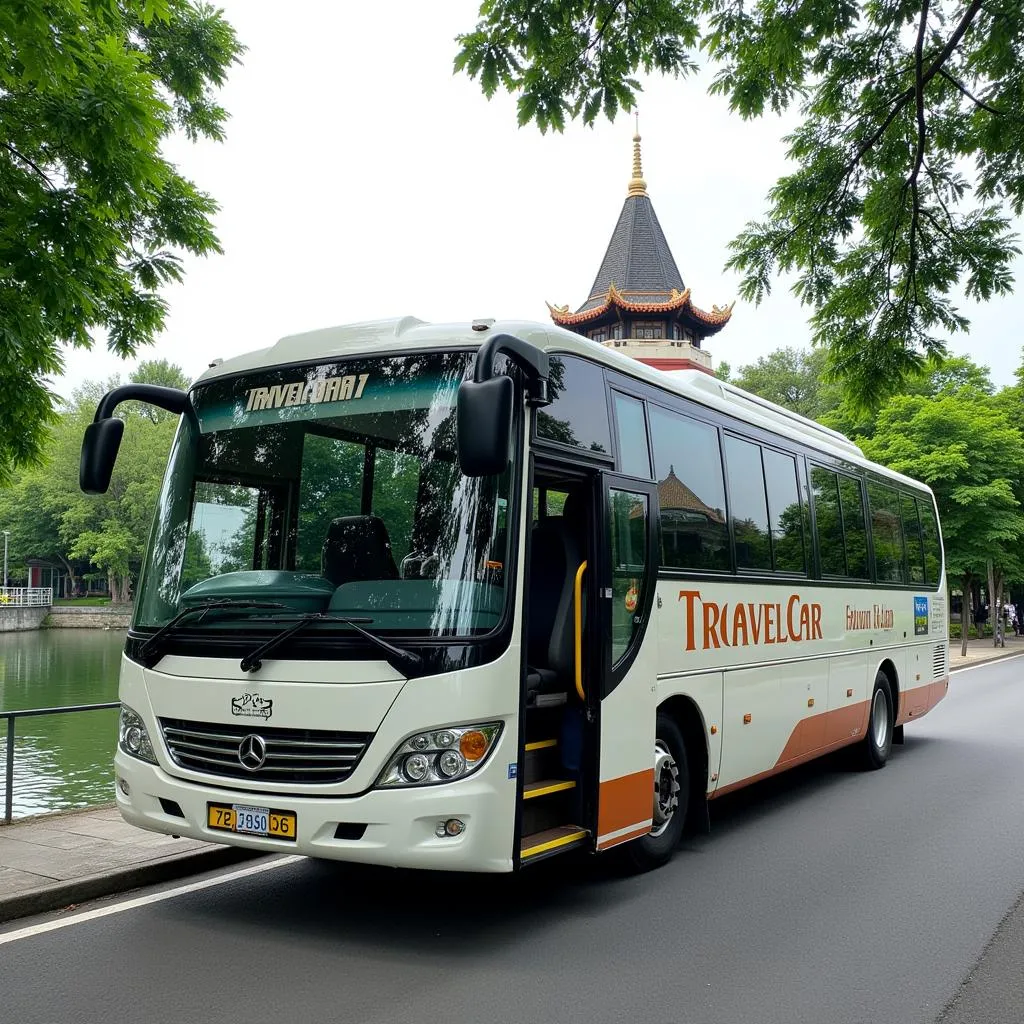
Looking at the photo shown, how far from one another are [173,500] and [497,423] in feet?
8.11

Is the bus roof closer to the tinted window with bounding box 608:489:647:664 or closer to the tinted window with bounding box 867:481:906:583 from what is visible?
the tinted window with bounding box 608:489:647:664

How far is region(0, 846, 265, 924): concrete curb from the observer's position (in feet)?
18.6

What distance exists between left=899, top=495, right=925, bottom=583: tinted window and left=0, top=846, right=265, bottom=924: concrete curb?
29.2ft

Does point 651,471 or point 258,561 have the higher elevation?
point 651,471

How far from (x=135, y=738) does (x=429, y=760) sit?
1927mm

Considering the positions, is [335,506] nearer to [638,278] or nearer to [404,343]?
[404,343]

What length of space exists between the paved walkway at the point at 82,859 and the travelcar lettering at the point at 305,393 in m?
2.88

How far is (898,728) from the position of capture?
13.1 meters

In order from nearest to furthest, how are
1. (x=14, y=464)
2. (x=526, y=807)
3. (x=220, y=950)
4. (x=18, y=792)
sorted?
(x=220, y=950) → (x=526, y=807) → (x=14, y=464) → (x=18, y=792)

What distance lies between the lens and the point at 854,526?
1066cm

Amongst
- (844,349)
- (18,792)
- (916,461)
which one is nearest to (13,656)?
(18,792)

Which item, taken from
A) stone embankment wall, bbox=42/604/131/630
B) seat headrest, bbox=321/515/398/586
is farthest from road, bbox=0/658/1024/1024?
stone embankment wall, bbox=42/604/131/630

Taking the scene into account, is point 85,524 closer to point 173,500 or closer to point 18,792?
point 18,792

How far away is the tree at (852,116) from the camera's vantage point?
7.24 metres
